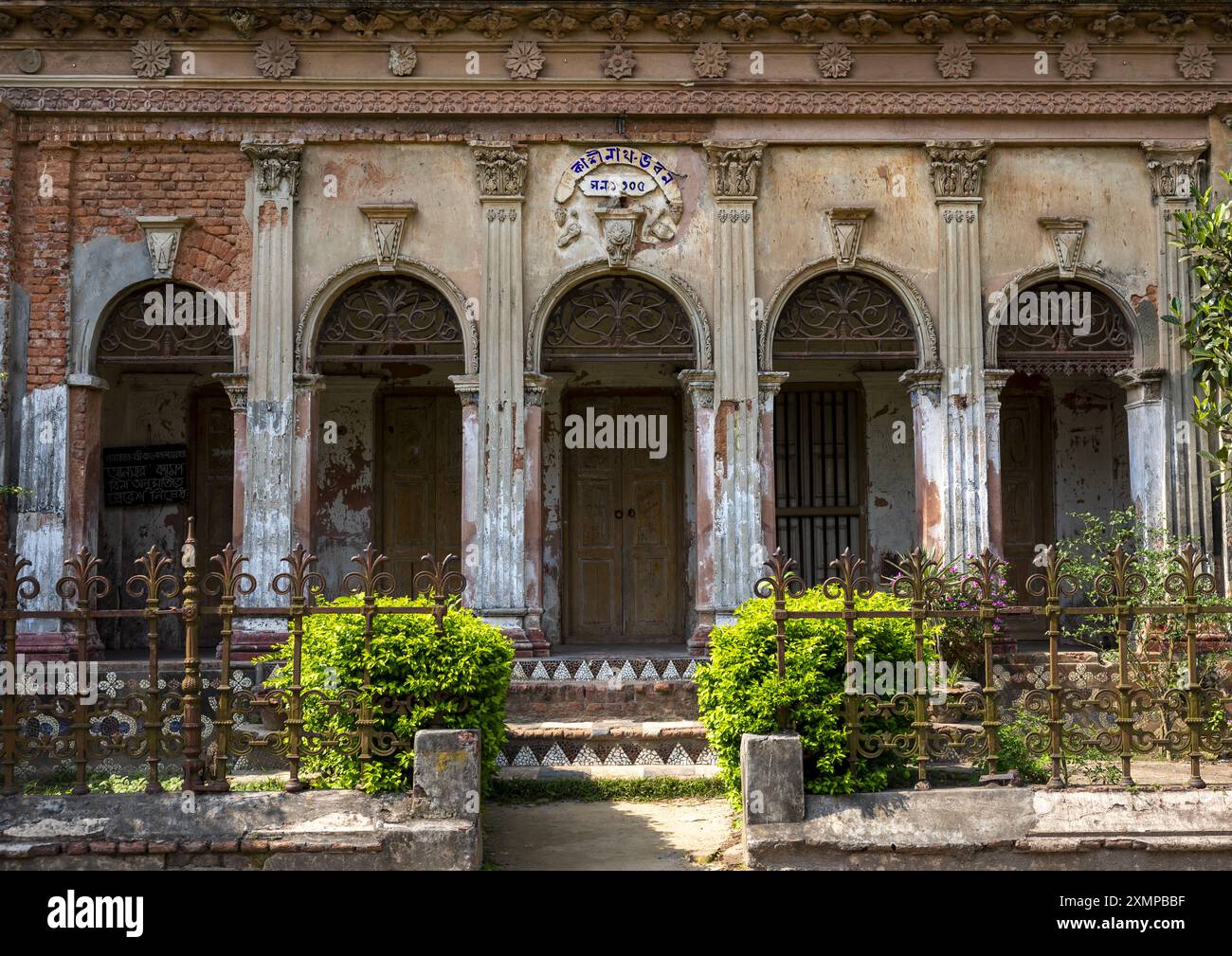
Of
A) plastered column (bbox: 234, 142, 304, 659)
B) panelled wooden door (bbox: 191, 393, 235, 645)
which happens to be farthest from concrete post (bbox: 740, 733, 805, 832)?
panelled wooden door (bbox: 191, 393, 235, 645)

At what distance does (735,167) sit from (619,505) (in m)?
3.96

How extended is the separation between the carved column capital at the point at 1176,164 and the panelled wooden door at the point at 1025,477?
2942mm

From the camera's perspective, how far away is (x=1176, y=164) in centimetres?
1106

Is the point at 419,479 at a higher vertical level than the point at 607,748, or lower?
higher

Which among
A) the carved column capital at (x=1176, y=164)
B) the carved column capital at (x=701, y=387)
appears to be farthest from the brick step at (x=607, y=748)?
the carved column capital at (x=1176, y=164)

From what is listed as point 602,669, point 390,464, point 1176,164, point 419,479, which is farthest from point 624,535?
point 1176,164

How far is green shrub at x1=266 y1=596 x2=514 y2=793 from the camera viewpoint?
5844 mm

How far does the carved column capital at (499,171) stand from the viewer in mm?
10883

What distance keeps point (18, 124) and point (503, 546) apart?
564cm

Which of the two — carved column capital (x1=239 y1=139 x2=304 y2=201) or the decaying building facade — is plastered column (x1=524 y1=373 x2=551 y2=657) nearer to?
the decaying building facade

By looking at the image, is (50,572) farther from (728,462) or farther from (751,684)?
(751,684)

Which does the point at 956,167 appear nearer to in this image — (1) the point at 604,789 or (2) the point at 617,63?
(2) the point at 617,63

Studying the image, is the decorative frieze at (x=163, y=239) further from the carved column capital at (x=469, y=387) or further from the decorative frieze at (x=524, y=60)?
the decorative frieze at (x=524, y=60)

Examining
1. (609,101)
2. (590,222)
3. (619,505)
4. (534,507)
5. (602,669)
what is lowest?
(602,669)
